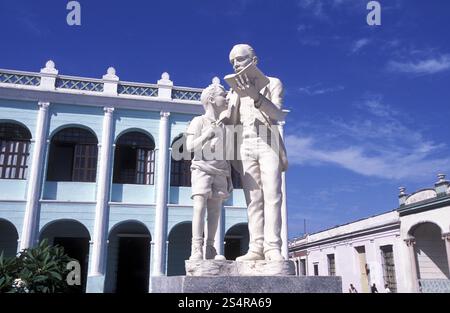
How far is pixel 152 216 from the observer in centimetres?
1606

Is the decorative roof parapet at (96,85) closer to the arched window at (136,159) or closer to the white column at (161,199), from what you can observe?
the white column at (161,199)

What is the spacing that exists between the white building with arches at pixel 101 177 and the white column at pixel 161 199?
4 centimetres

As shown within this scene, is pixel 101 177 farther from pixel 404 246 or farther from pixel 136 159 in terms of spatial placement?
pixel 404 246

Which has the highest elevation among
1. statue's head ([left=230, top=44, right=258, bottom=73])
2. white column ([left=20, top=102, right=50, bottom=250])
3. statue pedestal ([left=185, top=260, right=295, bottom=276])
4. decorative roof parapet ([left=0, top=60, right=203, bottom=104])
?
decorative roof parapet ([left=0, top=60, right=203, bottom=104])

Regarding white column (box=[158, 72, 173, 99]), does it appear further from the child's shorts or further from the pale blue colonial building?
the child's shorts

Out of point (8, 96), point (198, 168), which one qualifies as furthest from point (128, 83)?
point (198, 168)

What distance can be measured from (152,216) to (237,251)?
14.7 feet

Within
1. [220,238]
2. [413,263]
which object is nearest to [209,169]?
[220,238]

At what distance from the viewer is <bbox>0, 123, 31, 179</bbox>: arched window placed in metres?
15.6

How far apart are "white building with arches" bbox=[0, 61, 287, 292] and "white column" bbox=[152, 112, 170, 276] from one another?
0.04 meters

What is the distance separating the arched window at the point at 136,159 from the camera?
659 inches

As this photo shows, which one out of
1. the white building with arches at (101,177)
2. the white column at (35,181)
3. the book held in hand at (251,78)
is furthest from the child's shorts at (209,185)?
the white column at (35,181)

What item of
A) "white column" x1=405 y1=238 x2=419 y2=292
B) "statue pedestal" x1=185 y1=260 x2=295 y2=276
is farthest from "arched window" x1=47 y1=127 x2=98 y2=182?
"white column" x1=405 y1=238 x2=419 y2=292

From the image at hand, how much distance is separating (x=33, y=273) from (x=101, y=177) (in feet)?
28.9
